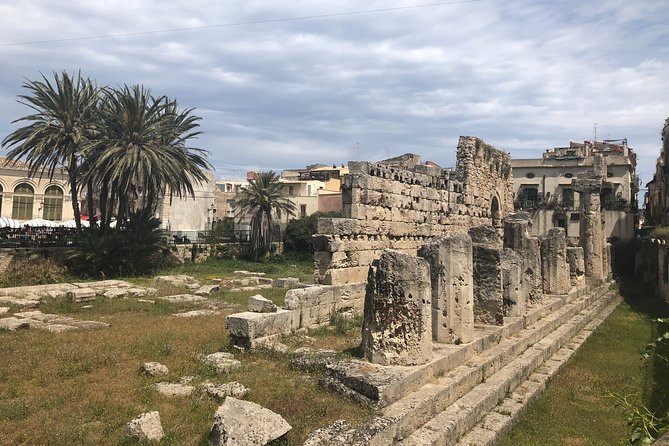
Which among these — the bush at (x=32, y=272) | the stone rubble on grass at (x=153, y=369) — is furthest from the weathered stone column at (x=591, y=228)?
the bush at (x=32, y=272)

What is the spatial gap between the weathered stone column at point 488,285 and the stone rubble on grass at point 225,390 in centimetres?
547

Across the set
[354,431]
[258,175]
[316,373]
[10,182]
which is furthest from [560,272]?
[10,182]

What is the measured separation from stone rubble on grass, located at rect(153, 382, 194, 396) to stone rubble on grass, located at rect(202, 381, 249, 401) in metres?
0.23

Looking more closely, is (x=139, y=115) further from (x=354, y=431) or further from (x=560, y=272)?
(x=354, y=431)

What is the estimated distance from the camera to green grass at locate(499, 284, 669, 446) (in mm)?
6637

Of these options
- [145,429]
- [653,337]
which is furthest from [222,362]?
[653,337]

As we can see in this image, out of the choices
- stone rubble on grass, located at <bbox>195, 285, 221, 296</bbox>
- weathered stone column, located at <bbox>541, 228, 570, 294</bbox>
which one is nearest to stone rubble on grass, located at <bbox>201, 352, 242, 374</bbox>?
stone rubble on grass, located at <bbox>195, 285, 221, 296</bbox>

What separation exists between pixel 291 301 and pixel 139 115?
19510 millimetres

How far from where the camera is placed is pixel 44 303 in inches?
624

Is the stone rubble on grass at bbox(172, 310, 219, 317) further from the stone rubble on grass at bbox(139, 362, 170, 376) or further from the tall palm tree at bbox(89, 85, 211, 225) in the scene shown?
the tall palm tree at bbox(89, 85, 211, 225)

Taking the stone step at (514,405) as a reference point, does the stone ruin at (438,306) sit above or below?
above

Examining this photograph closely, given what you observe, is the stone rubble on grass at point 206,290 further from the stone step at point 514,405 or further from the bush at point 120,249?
the stone step at point 514,405

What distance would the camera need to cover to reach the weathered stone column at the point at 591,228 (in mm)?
21578

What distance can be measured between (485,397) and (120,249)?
21.9m
